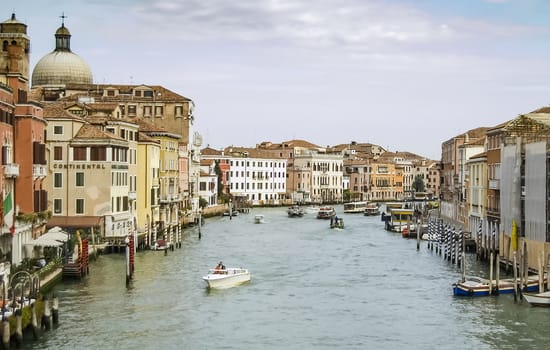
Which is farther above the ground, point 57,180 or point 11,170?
point 11,170

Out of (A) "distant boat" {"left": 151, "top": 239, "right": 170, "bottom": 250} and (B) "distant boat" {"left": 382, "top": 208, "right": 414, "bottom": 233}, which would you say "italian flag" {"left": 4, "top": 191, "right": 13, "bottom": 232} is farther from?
(B) "distant boat" {"left": 382, "top": 208, "right": 414, "bottom": 233}

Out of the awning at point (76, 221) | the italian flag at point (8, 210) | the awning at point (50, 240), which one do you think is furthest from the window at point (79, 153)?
the italian flag at point (8, 210)

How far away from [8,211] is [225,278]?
15.6 ft

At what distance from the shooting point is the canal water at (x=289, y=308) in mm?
14992

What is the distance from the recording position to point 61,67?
4575cm

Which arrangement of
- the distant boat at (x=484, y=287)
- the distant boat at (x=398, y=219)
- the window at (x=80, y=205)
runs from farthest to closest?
1. the distant boat at (x=398, y=219)
2. the window at (x=80, y=205)
3. the distant boat at (x=484, y=287)

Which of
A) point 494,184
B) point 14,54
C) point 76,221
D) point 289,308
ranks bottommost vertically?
point 289,308

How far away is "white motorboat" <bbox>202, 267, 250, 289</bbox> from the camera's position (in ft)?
66.6

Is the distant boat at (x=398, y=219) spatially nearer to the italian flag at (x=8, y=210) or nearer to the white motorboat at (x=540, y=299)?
the white motorboat at (x=540, y=299)

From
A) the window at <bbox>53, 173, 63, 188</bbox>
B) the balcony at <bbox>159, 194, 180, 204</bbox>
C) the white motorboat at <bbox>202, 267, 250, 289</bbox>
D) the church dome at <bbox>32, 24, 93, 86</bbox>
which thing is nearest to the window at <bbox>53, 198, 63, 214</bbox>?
the window at <bbox>53, 173, 63, 188</bbox>

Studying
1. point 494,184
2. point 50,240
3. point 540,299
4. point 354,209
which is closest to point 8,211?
point 50,240

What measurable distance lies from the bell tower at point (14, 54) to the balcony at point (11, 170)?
1988 millimetres

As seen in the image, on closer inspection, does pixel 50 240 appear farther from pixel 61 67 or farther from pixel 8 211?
pixel 61 67

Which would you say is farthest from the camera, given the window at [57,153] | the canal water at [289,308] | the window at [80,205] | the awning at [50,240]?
the window at [80,205]
